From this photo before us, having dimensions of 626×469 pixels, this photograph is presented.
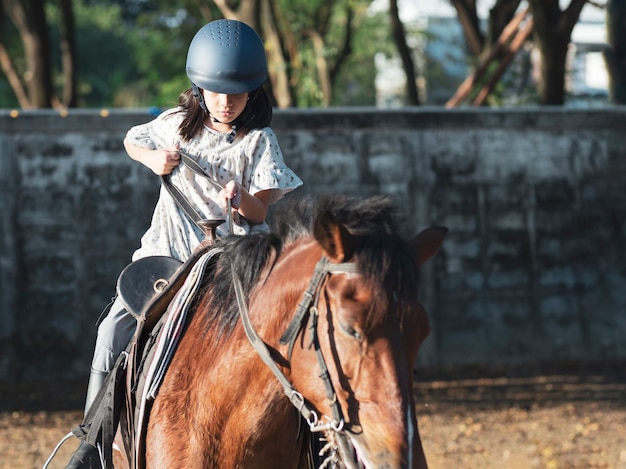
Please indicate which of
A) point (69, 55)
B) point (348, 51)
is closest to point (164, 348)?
point (69, 55)

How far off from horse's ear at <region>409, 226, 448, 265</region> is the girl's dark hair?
3.48ft

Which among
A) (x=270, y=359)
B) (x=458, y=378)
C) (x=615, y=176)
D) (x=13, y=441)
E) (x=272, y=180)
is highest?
(x=272, y=180)

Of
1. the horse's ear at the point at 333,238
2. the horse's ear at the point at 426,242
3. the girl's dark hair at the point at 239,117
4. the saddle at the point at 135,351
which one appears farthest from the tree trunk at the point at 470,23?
the horse's ear at the point at 333,238

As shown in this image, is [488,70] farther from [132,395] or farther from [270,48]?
[132,395]

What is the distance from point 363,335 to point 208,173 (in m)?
1.33

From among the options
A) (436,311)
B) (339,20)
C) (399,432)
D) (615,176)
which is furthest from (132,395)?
(339,20)

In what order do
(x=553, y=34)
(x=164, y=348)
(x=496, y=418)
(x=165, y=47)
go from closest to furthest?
(x=164, y=348), (x=496, y=418), (x=553, y=34), (x=165, y=47)

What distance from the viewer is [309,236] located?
304 centimetres

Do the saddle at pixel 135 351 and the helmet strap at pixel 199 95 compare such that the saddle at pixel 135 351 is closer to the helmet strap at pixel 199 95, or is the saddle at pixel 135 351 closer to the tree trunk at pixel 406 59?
the helmet strap at pixel 199 95

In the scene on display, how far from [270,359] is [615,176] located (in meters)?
8.22

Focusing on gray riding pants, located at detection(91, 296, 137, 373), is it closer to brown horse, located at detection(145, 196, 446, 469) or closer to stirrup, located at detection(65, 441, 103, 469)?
stirrup, located at detection(65, 441, 103, 469)

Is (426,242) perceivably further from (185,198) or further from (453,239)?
(453,239)

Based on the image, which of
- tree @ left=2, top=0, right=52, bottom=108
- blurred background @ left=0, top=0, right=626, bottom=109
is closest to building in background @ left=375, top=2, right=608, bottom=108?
blurred background @ left=0, top=0, right=626, bottom=109

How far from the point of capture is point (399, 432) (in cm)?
252
